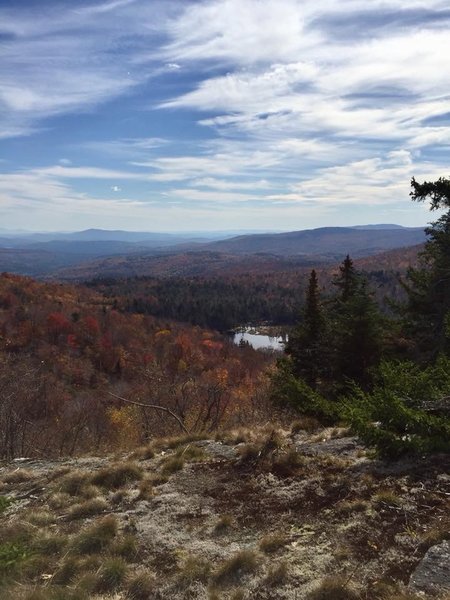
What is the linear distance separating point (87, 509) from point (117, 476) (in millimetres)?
1108

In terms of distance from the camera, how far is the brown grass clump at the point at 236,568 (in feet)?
18.1

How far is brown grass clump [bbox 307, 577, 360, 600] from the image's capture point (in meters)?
4.76

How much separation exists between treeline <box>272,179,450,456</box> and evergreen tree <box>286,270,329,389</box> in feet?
0.14

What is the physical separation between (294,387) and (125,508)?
4246 millimetres

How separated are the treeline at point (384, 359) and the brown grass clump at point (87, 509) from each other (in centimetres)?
438

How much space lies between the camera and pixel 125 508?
7828 millimetres

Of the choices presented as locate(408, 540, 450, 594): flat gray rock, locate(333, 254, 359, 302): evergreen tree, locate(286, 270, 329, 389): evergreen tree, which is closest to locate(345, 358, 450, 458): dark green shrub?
locate(408, 540, 450, 594): flat gray rock

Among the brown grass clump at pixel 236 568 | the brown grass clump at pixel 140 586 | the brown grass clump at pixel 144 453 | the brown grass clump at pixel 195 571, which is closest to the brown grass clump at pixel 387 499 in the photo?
the brown grass clump at pixel 236 568

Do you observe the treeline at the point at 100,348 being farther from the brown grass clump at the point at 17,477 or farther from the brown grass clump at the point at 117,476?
the brown grass clump at the point at 117,476

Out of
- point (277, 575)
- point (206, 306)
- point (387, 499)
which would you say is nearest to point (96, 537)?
point (277, 575)

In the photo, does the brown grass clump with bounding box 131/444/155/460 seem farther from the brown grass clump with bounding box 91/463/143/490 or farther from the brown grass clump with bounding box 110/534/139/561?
the brown grass clump with bounding box 110/534/139/561

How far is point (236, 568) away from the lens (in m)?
5.67

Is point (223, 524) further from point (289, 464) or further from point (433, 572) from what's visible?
point (433, 572)

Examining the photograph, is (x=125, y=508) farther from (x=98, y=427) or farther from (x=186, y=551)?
(x=98, y=427)
